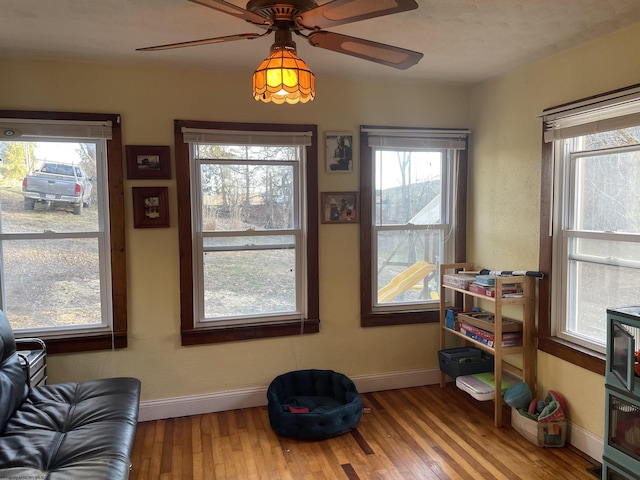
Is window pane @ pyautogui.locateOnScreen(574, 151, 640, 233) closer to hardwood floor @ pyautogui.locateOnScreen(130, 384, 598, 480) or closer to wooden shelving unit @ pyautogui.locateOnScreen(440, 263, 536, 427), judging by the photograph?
wooden shelving unit @ pyautogui.locateOnScreen(440, 263, 536, 427)

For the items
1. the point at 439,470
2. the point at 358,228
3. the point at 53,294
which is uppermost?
the point at 358,228

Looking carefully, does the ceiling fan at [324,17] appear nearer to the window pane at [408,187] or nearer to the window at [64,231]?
the window at [64,231]

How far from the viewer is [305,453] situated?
106 inches

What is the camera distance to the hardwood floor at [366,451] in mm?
2490

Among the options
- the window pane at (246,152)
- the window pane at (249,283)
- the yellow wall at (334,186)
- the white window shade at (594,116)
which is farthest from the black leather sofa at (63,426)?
the white window shade at (594,116)

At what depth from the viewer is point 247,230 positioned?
10.8 feet

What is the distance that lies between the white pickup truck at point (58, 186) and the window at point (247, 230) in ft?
2.03

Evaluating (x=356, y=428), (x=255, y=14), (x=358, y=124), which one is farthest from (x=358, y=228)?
(x=255, y=14)

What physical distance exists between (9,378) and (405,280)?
2684mm

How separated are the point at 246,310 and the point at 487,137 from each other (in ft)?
7.38

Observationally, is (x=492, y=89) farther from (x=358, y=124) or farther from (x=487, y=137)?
(x=358, y=124)

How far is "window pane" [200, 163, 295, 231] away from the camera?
3197mm

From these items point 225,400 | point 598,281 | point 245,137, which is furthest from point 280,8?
point 225,400

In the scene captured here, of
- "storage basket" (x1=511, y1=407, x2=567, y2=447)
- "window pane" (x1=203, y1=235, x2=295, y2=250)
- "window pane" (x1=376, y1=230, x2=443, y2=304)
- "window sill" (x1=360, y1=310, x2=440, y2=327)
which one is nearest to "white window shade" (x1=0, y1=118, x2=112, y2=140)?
"window pane" (x1=203, y1=235, x2=295, y2=250)
